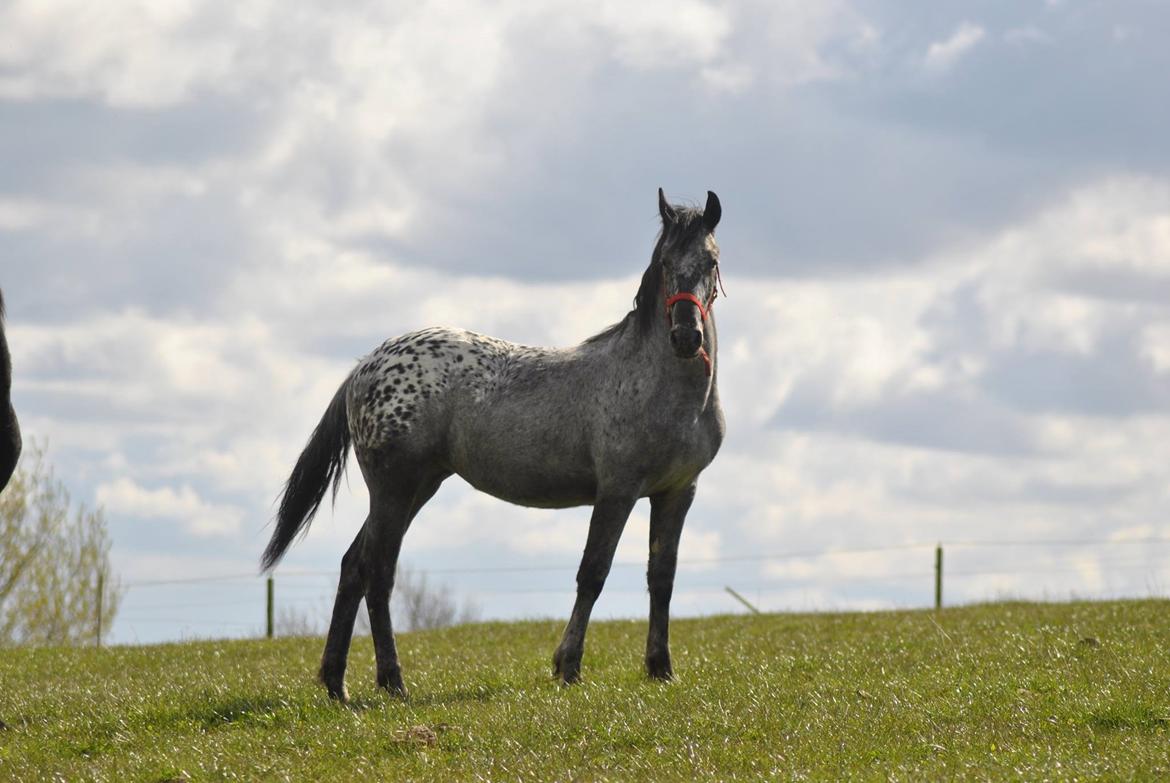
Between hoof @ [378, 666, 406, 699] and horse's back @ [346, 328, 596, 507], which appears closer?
hoof @ [378, 666, 406, 699]

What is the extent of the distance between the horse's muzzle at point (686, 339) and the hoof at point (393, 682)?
13.0 feet

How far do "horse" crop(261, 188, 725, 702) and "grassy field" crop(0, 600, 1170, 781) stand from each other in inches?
36.3

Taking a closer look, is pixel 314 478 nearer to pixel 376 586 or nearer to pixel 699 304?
pixel 376 586

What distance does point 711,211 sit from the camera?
12.4 m

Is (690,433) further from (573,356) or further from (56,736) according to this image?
(56,736)

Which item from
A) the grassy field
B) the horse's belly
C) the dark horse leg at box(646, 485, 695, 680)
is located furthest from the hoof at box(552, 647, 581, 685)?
the horse's belly

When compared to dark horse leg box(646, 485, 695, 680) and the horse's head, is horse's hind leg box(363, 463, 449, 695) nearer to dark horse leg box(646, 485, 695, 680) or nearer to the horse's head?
dark horse leg box(646, 485, 695, 680)

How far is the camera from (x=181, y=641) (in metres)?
22.1

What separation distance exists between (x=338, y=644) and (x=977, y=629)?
31.1 feet

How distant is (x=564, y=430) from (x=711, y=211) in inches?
94.7

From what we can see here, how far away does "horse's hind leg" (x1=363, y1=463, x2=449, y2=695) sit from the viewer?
42.1 ft

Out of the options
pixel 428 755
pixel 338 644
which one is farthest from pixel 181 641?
pixel 428 755

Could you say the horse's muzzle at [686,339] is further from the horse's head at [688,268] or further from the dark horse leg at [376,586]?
the dark horse leg at [376,586]

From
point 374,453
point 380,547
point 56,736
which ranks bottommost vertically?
point 56,736
